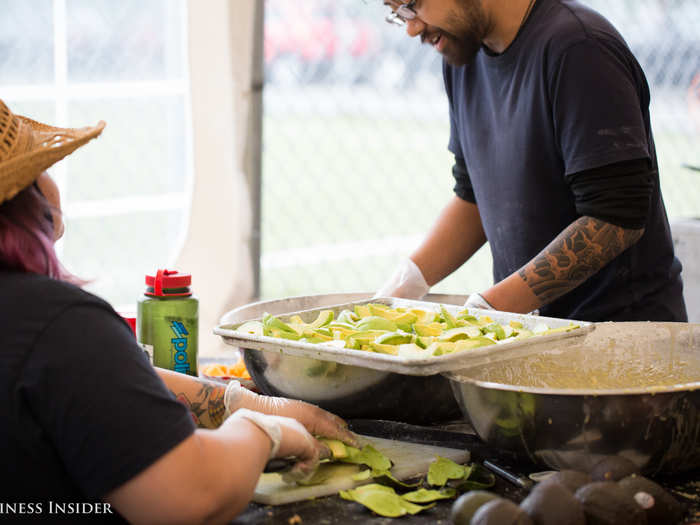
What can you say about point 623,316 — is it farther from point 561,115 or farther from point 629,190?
point 561,115

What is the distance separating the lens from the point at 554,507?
1.10 meters

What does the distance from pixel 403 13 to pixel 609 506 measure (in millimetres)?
1517

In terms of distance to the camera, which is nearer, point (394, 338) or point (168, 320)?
point (394, 338)

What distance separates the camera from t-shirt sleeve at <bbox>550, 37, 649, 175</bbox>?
202 centimetres

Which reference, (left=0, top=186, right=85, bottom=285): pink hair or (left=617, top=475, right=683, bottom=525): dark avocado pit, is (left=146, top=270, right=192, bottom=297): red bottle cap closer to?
(left=0, top=186, right=85, bottom=285): pink hair

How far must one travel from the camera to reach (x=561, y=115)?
2098 millimetres

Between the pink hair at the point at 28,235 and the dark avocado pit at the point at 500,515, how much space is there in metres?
0.69

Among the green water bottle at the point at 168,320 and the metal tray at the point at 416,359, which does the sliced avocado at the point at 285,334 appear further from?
the green water bottle at the point at 168,320

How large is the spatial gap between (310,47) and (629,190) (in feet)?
24.2

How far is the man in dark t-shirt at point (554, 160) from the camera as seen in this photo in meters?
2.04

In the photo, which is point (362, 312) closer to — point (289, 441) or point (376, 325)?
point (376, 325)

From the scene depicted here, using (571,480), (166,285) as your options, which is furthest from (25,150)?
(571,480)

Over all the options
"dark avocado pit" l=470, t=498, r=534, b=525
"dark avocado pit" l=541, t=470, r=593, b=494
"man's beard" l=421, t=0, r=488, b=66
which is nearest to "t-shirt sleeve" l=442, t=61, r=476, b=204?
"man's beard" l=421, t=0, r=488, b=66

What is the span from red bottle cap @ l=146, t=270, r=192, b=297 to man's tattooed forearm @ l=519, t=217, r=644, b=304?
83 cm
